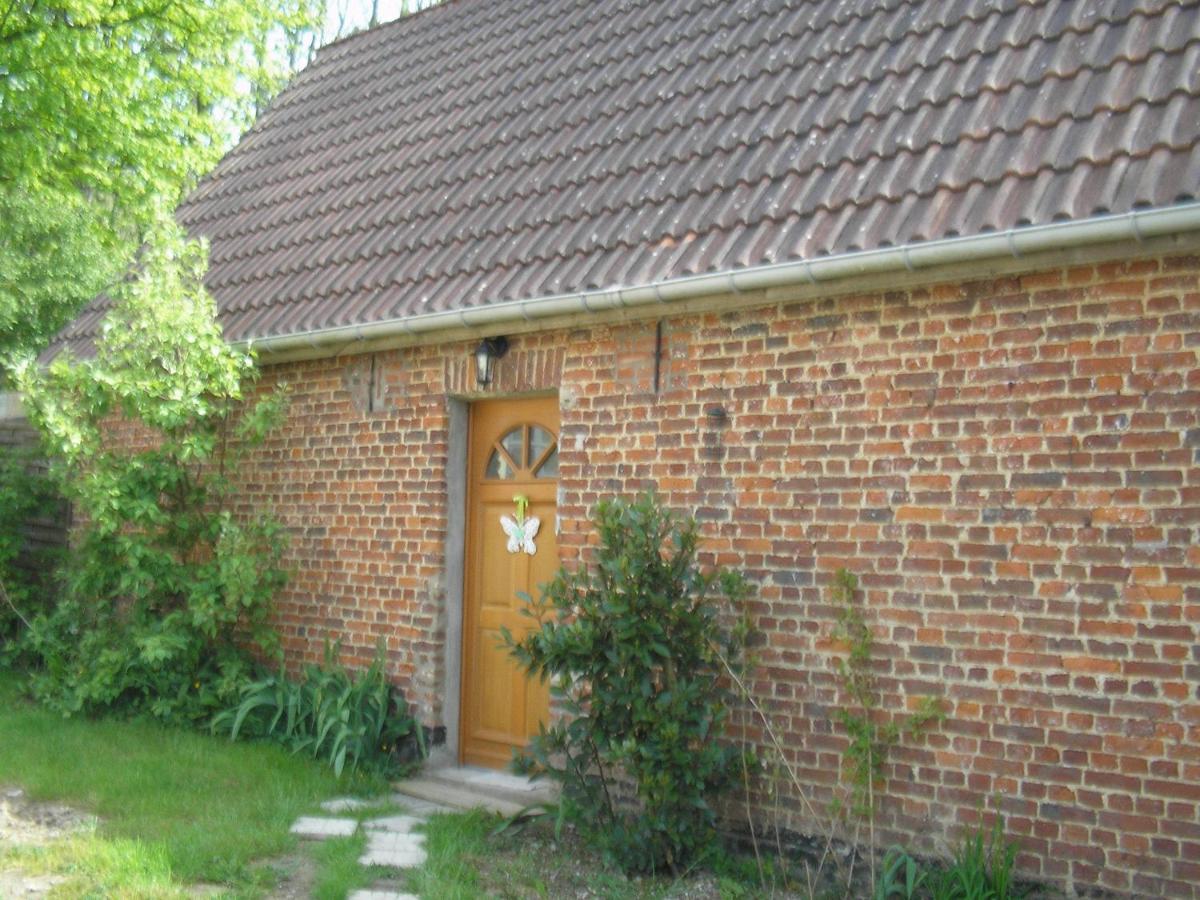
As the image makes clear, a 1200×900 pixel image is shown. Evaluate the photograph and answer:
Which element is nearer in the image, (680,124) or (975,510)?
(975,510)

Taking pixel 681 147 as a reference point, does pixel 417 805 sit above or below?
below

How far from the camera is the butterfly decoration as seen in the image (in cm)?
791

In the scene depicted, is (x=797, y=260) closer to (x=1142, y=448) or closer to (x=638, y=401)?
(x=638, y=401)

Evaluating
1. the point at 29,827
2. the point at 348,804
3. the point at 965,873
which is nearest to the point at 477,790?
the point at 348,804

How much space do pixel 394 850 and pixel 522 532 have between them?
7.58 feet

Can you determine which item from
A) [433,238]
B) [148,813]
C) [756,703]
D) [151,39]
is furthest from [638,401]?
[151,39]

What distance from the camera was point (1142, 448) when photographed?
5078mm

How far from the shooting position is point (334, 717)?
8016 mm

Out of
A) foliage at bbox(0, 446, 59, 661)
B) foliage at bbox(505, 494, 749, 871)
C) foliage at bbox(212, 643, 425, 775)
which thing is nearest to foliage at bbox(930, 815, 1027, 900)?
foliage at bbox(505, 494, 749, 871)

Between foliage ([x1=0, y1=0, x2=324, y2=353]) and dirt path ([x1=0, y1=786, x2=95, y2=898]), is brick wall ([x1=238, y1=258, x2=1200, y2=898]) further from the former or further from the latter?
foliage ([x1=0, y1=0, x2=324, y2=353])

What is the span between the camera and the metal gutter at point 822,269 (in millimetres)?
4918

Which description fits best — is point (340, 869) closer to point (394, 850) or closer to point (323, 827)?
point (394, 850)

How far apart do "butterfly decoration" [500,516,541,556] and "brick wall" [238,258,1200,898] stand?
2.03 feet

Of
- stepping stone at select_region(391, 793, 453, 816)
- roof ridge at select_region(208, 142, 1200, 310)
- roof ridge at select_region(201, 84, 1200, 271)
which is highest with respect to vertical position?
roof ridge at select_region(201, 84, 1200, 271)
